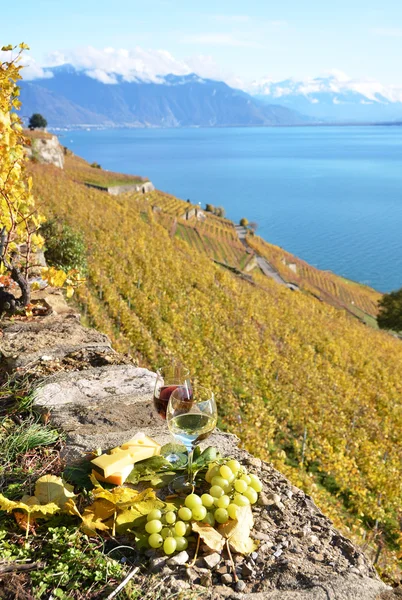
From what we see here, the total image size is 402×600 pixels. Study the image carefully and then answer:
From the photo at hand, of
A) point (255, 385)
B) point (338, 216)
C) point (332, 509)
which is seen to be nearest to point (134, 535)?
point (332, 509)

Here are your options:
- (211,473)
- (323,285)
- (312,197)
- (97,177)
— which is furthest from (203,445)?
(312,197)

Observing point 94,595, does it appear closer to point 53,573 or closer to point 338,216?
point 53,573

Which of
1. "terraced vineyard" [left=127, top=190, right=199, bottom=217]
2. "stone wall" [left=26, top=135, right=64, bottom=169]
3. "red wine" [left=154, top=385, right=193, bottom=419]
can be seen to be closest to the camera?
"red wine" [left=154, top=385, right=193, bottom=419]

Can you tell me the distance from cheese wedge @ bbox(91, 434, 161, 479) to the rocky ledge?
0.70 feet

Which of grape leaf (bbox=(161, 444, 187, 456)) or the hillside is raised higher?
grape leaf (bbox=(161, 444, 187, 456))

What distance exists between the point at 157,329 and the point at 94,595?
1204 cm

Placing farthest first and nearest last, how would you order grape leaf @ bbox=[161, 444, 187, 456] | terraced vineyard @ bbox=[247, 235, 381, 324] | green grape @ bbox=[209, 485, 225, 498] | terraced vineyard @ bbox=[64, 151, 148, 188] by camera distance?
1. terraced vineyard @ bbox=[247, 235, 381, 324]
2. terraced vineyard @ bbox=[64, 151, 148, 188]
3. grape leaf @ bbox=[161, 444, 187, 456]
4. green grape @ bbox=[209, 485, 225, 498]

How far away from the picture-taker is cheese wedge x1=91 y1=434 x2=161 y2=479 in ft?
6.95

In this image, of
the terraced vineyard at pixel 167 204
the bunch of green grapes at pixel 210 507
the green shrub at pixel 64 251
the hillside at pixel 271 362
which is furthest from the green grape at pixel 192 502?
the terraced vineyard at pixel 167 204

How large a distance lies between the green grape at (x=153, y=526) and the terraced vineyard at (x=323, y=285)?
44401 millimetres

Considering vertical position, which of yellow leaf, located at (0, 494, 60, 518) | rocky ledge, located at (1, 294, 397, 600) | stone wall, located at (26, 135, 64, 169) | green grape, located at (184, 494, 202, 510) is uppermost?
green grape, located at (184, 494, 202, 510)

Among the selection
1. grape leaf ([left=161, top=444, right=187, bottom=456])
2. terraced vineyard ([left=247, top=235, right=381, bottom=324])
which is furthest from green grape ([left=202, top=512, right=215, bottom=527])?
terraced vineyard ([left=247, top=235, right=381, bottom=324])

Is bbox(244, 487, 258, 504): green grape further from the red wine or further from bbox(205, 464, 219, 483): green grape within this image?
the red wine

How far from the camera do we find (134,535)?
6.31ft
